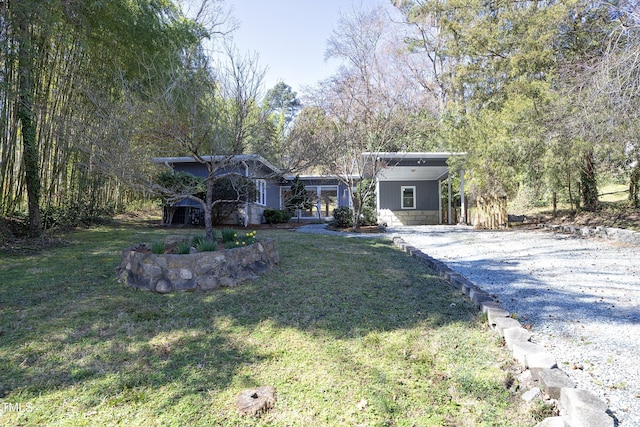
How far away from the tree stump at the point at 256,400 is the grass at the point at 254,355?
5 cm

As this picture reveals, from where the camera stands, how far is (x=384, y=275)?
14.6ft

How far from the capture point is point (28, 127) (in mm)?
6402

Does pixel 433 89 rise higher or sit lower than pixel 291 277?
higher

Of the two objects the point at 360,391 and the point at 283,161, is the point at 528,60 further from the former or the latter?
the point at 360,391

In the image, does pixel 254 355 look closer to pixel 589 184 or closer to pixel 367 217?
pixel 367 217

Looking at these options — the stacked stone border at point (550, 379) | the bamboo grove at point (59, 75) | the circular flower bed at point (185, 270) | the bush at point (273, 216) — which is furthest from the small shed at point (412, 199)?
the stacked stone border at point (550, 379)

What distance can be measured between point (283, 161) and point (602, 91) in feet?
17.4

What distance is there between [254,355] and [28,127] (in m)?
6.67

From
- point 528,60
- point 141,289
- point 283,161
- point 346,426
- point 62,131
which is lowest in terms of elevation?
point 346,426

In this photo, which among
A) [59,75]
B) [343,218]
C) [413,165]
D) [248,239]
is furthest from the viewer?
[413,165]

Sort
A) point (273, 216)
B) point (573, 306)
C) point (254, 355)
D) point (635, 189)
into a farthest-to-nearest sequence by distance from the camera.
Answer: point (273, 216) → point (635, 189) → point (573, 306) → point (254, 355)

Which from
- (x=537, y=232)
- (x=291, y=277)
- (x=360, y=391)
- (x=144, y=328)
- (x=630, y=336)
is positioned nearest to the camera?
(x=360, y=391)

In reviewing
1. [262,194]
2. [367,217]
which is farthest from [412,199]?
[262,194]

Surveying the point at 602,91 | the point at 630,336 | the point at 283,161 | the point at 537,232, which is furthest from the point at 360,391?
the point at 537,232
